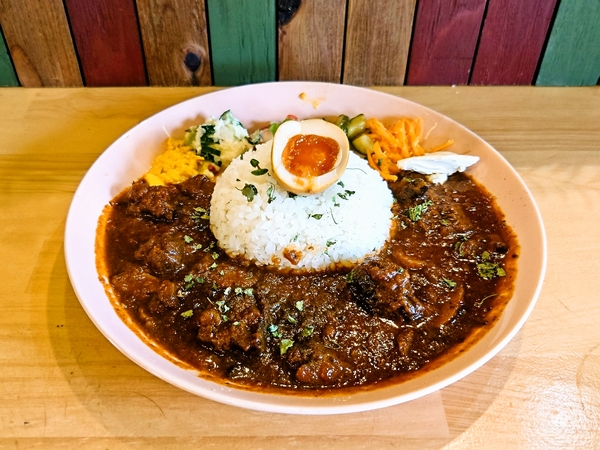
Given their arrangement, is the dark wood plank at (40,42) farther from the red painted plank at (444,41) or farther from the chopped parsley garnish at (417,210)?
the chopped parsley garnish at (417,210)

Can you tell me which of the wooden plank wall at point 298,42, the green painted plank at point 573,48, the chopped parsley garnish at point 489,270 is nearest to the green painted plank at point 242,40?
A: the wooden plank wall at point 298,42

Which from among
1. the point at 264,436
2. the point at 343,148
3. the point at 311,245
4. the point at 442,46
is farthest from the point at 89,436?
the point at 442,46

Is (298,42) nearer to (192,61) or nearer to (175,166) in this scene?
(192,61)

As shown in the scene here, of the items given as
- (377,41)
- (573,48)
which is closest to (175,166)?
(377,41)

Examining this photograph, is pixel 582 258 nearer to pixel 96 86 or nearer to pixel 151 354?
pixel 151 354

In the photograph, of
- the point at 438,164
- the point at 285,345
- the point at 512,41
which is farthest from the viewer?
the point at 512,41

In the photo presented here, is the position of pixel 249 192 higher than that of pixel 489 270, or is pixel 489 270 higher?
pixel 249 192
